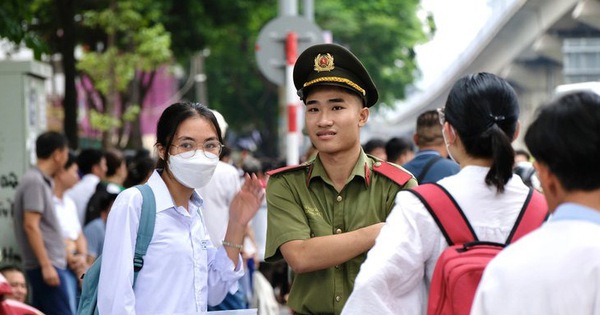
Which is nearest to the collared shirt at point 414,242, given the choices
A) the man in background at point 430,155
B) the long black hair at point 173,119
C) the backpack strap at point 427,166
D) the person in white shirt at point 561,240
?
the person in white shirt at point 561,240

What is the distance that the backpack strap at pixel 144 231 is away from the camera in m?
4.98

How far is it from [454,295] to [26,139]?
8.69 metres

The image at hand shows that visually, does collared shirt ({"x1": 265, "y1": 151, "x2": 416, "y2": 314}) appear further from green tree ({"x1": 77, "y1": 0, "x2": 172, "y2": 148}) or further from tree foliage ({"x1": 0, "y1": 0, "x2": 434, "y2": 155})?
green tree ({"x1": 77, "y1": 0, "x2": 172, "y2": 148})

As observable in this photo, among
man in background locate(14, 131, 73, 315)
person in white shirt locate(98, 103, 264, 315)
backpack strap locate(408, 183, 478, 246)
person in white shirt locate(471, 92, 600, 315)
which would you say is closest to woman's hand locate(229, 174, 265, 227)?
person in white shirt locate(98, 103, 264, 315)

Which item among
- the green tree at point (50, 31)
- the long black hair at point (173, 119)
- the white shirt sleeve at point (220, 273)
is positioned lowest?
the white shirt sleeve at point (220, 273)

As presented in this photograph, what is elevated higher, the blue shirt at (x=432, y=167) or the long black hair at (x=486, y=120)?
the long black hair at (x=486, y=120)

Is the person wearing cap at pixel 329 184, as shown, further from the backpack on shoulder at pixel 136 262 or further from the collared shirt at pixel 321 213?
the backpack on shoulder at pixel 136 262

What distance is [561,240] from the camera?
302 centimetres

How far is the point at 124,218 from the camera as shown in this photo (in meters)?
4.90

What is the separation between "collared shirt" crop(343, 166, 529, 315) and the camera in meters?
3.79

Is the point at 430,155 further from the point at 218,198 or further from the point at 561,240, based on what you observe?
the point at 561,240

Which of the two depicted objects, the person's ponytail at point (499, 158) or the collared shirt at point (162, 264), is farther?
the collared shirt at point (162, 264)

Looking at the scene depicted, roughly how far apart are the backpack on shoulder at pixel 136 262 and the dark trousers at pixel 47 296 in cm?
456

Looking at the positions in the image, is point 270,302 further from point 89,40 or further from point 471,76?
point 89,40
